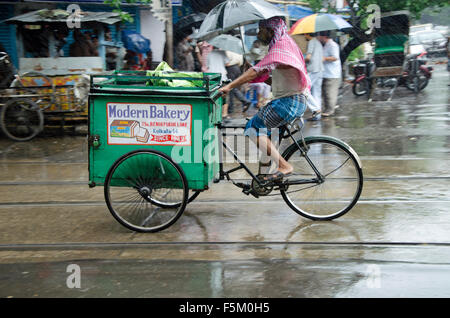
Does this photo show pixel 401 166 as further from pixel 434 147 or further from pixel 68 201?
pixel 68 201

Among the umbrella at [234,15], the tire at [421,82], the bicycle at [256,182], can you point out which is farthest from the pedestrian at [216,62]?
the bicycle at [256,182]

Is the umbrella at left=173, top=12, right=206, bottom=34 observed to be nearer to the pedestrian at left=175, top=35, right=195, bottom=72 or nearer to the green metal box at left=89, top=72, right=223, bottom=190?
the pedestrian at left=175, top=35, right=195, bottom=72

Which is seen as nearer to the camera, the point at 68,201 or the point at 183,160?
the point at 183,160

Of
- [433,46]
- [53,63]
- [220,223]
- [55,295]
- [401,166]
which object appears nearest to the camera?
[55,295]

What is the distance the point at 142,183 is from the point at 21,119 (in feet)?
18.8

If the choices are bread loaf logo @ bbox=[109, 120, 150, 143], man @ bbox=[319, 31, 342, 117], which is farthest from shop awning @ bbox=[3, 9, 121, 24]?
bread loaf logo @ bbox=[109, 120, 150, 143]

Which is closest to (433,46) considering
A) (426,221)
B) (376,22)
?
(376,22)

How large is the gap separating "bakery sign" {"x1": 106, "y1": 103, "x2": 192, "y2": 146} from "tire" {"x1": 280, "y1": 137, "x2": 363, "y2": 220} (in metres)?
1.02

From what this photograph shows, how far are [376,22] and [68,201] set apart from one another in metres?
12.1

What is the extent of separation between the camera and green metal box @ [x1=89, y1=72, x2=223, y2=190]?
4680 millimetres

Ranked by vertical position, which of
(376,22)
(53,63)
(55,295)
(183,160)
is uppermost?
(376,22)

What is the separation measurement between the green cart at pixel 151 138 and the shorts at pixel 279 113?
43 cm

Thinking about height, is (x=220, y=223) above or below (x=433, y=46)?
below
